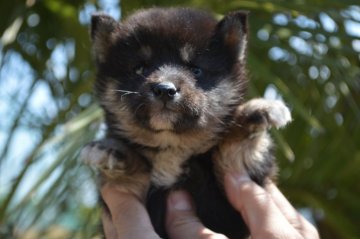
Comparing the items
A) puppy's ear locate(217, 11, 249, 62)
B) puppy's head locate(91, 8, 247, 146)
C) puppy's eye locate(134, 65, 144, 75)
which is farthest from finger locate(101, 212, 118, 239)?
puppy's ear locate(217, 11, 249, 62)

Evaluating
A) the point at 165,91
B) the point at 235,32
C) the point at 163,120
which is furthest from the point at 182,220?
the point at 235,32

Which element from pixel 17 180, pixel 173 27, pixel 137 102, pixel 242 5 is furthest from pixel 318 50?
pixel 17 180

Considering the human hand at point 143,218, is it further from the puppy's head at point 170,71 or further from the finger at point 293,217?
the finger at point 293,217

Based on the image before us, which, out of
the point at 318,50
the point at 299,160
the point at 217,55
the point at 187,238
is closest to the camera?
the point at 187,238

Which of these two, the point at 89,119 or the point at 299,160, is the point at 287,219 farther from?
the point at 299,160

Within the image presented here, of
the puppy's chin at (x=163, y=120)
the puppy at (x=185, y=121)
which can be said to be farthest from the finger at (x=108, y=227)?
the puppy's chin at (x=163, y=120)

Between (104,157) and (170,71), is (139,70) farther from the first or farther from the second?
(104,157)

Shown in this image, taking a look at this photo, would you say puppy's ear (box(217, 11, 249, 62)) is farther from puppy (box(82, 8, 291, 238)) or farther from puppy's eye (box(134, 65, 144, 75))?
puppy's eye (box(134, 65, 144, 75))

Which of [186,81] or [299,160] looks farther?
[299,160]
